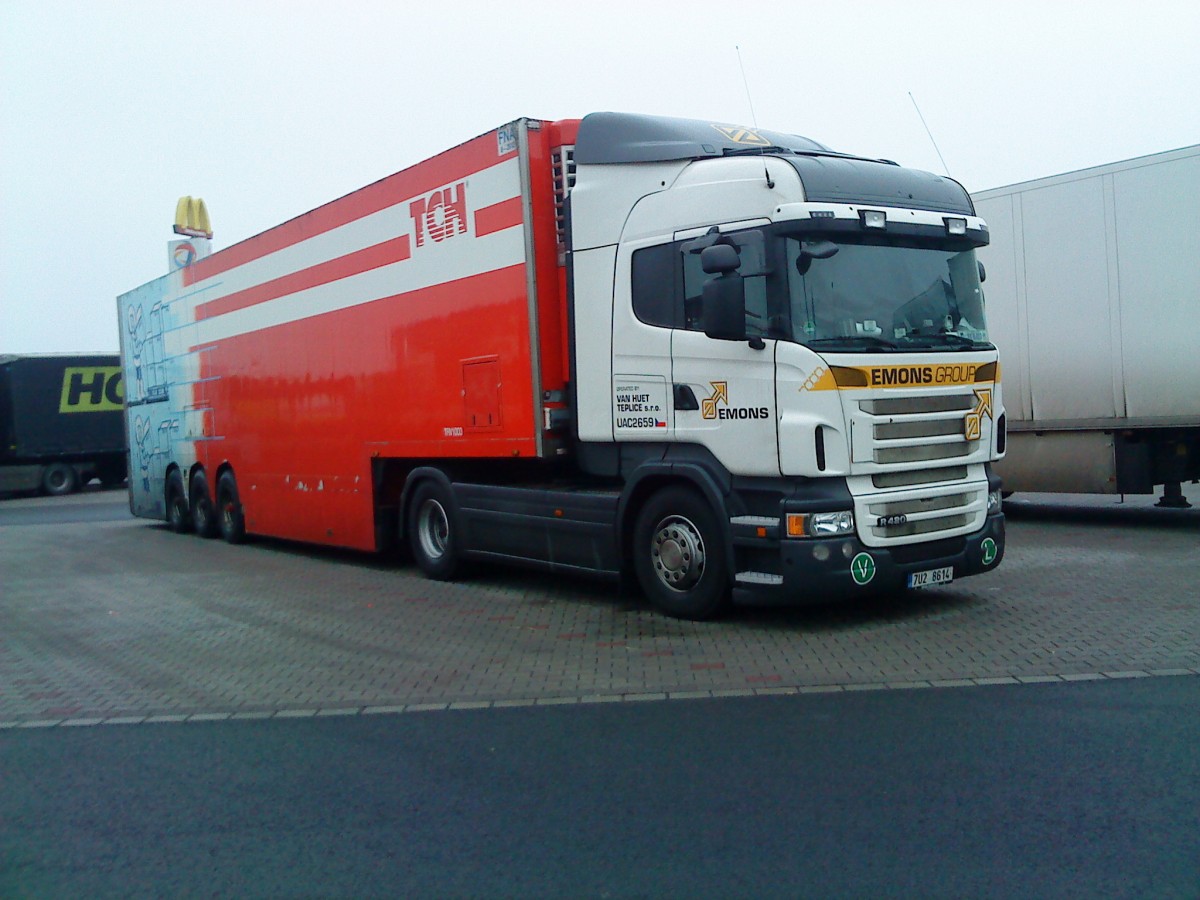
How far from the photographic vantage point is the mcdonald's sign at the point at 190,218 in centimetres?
2050

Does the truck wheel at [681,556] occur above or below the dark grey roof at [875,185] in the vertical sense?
below

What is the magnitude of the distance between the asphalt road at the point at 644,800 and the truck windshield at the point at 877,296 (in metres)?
2.75

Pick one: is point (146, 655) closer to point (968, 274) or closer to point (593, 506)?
point (593, 506)

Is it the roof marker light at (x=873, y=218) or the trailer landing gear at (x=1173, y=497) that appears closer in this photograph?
the roof marker light at (x=873, y=218)

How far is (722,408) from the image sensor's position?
8.54 metres

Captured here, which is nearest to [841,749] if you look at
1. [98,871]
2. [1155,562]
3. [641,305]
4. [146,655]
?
[98,871]

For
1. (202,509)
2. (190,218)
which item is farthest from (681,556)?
(190,218)

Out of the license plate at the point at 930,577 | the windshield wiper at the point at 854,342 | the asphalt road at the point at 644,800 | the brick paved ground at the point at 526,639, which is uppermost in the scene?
the windshield wiper at the point at 854,342

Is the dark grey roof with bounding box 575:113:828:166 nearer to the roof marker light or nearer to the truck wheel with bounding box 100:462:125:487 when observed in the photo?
the roof marker light

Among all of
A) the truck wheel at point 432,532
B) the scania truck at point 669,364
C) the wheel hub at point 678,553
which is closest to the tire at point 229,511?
the scania truck at point 669,364

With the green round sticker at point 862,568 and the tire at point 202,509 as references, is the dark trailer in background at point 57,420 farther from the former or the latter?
the green round sticker at point 862,568

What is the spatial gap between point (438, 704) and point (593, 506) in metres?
3.10

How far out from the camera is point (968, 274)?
9.17 meters

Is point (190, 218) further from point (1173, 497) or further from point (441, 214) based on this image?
point (1173, 497)
